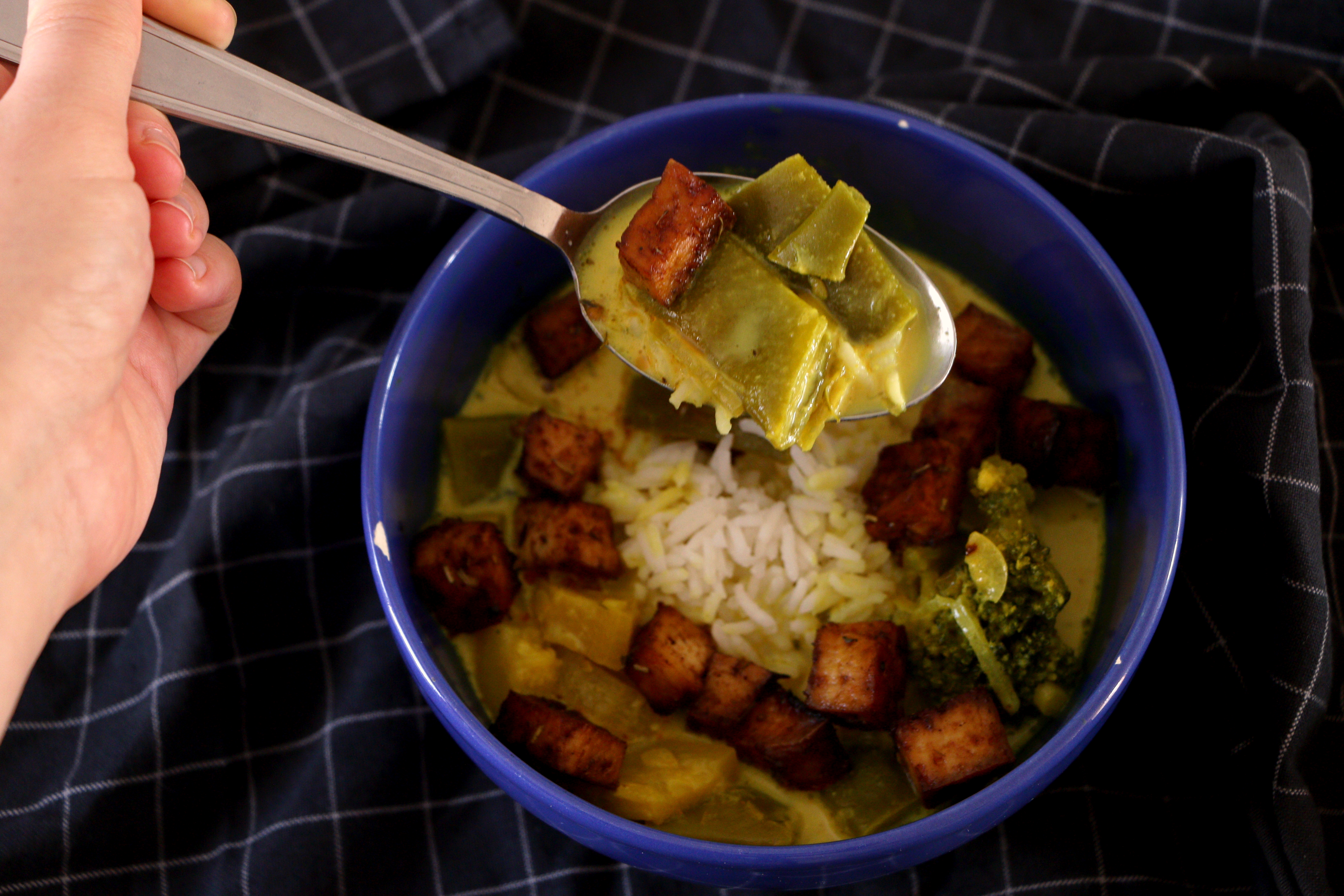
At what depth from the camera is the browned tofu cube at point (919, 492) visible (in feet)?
7.67

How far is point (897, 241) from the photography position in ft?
9.11

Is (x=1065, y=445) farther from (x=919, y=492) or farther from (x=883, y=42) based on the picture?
(x=883, y=42)

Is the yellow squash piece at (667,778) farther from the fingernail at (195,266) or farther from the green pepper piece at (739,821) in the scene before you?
the fingernail at (195,266)

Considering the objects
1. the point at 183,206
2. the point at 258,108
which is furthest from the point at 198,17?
the point at 183,206

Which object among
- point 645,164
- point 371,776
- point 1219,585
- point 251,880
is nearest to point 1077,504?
point 1219,585

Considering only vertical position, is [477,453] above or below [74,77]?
below

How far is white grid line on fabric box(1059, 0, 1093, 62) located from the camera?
299 cm

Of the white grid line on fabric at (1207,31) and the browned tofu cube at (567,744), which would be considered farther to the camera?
the white grid line on fabric at (1207,31)

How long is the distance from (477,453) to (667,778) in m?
0.89

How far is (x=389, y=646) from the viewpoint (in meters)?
2.60

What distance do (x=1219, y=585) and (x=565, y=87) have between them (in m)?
2.12

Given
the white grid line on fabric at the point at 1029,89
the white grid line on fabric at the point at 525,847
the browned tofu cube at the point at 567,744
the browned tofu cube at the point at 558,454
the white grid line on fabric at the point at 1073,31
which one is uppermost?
the white grid line on fabric at the point at 1073,31

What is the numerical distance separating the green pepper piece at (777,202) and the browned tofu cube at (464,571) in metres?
0.87

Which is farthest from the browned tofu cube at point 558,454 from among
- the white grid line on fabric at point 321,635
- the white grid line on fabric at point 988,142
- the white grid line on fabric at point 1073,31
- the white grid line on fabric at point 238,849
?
the white grid line on fabric at point 1073,31
